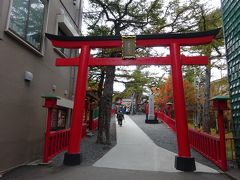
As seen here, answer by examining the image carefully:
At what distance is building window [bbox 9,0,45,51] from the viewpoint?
7.36 metres

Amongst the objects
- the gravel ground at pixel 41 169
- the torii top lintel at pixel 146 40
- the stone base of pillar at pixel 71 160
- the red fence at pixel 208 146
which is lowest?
the gravel ground at pixel 41 169

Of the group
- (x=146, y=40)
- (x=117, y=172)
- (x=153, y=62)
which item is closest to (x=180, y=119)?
(x=153, y=62)

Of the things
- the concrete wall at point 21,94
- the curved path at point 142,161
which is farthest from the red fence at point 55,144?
the curved path at point 142,161

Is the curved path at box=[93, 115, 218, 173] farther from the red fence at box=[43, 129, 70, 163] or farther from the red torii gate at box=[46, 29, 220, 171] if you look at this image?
the red fence at box=[43, 129, 70, 163]

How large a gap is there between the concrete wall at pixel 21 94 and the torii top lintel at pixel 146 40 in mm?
1314

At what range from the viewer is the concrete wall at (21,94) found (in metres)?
6.75

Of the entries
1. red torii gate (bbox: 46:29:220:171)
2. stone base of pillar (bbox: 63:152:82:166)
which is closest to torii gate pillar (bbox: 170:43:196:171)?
red torii gate (bbox: 46:29:220:171)

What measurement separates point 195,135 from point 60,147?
6.82m

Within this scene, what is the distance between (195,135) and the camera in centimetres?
1179

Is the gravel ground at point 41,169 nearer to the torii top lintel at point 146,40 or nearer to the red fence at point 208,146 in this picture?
the torii top lintel at point 146,40

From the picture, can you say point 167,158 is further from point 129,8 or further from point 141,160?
point 129,8

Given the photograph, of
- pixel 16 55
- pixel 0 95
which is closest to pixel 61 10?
pixel 16 55

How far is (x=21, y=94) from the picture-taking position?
25.5 ft

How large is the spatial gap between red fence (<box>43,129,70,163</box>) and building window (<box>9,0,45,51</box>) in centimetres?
357
